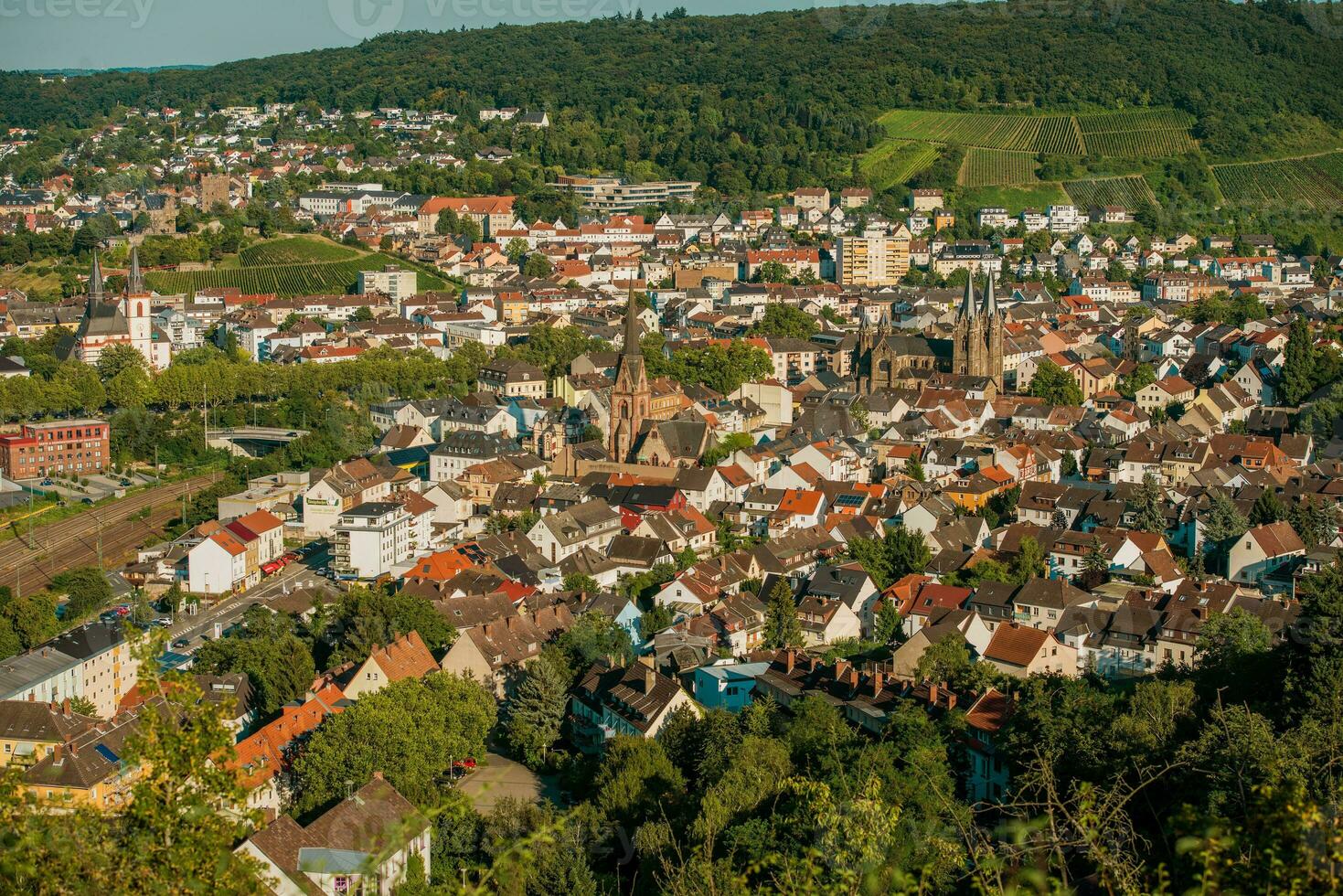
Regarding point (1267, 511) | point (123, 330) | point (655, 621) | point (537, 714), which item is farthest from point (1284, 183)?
point (537, 714)

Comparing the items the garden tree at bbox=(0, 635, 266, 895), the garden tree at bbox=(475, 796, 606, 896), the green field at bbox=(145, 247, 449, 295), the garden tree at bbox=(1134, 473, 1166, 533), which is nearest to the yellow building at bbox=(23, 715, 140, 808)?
the garden tree at bbox=(475, 796, 606, 896)

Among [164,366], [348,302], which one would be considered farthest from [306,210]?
[164,366]

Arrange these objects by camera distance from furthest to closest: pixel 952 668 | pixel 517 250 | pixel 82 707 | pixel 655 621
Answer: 1. pixel 517 250
2. pixel 655 621
3. pixel 82 707
4. pixel 952 668

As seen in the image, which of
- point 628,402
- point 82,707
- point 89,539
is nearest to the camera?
point 82,707

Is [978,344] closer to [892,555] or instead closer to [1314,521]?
[1314,521]

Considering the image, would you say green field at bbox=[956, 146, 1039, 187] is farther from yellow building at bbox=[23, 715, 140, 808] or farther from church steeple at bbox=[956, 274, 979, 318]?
yellow building at bbox=[23, 715, 140, 808]

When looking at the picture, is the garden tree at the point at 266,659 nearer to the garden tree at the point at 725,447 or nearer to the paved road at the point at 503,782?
the paved road at the point at 503,782

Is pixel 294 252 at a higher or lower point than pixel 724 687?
higher
